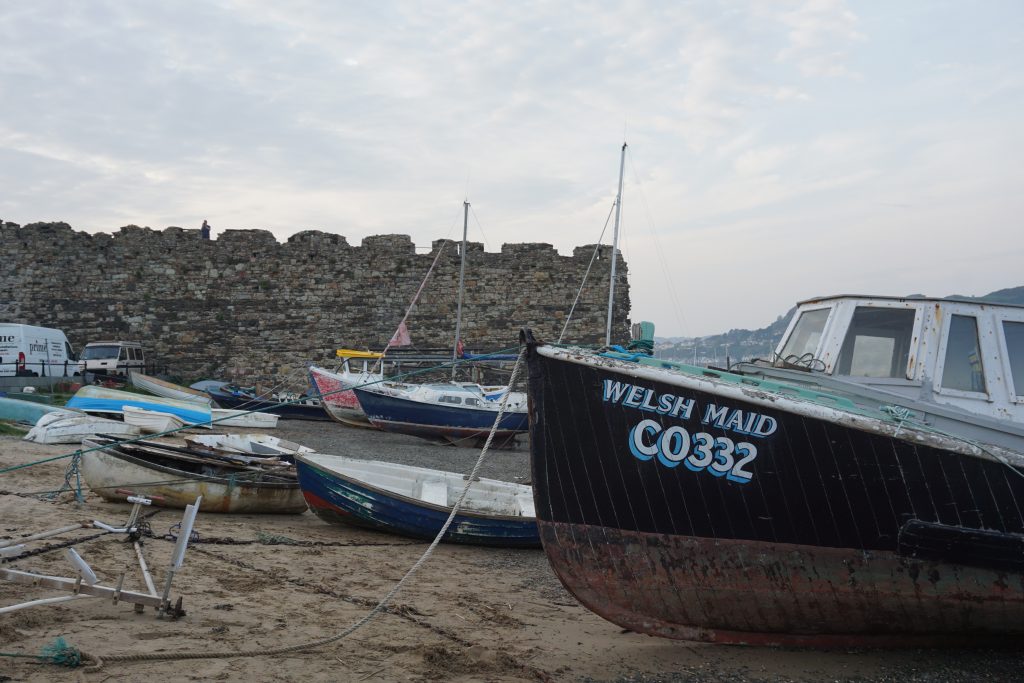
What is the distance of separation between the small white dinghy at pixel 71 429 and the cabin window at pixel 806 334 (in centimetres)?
915

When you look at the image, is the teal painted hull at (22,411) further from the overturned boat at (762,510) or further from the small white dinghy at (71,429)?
the overturned boat at (762,510)

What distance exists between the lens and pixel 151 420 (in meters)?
13.8

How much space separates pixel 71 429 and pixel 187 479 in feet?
16.0

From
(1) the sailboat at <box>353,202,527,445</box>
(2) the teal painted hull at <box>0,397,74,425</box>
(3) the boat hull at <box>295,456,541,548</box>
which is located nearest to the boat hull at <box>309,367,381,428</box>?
(1) the sailboat at <box>353,202,527,445</box>

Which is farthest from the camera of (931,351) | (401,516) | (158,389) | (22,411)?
Result: (158,389)

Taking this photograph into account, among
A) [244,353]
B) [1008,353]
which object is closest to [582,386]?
[1008,353]

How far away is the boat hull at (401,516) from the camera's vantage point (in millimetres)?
7832

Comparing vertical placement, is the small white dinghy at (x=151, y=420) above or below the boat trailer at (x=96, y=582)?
below

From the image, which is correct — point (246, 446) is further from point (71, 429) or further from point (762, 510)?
point (762, 510)

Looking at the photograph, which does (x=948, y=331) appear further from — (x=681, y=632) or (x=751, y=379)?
(x=681, y=632)

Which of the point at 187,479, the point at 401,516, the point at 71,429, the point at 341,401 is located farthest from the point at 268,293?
the point at 401,516

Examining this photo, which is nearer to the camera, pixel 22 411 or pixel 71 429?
pixel 71 429

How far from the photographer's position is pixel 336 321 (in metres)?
22.6

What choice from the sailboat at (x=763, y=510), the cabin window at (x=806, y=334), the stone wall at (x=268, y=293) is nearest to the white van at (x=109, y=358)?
the stone wall at (x=268, y=293)
